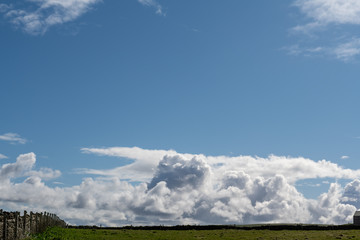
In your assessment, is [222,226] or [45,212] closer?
[45,212]

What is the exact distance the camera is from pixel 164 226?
8394cm

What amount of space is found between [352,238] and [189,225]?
3335cm

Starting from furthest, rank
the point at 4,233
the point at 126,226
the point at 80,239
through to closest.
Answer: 1. the point at 126,226
2. the point at 80,239
3. the point at 4,233

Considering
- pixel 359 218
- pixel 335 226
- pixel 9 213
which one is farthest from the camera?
pixel 359 218

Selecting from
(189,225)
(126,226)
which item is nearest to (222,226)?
(189,225)

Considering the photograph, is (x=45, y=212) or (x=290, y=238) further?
(x=45, y=212)

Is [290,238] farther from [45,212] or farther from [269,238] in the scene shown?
[45,212]

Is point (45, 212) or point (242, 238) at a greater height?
point (45, 212)

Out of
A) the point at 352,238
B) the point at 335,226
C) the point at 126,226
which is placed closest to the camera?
the point at 352,238

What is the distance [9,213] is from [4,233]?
10.8ft

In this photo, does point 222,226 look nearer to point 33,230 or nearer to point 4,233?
point 33,230

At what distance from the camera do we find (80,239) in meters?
50.3

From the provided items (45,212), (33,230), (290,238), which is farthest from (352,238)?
(45,212)

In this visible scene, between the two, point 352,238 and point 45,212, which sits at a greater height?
point 45,212
